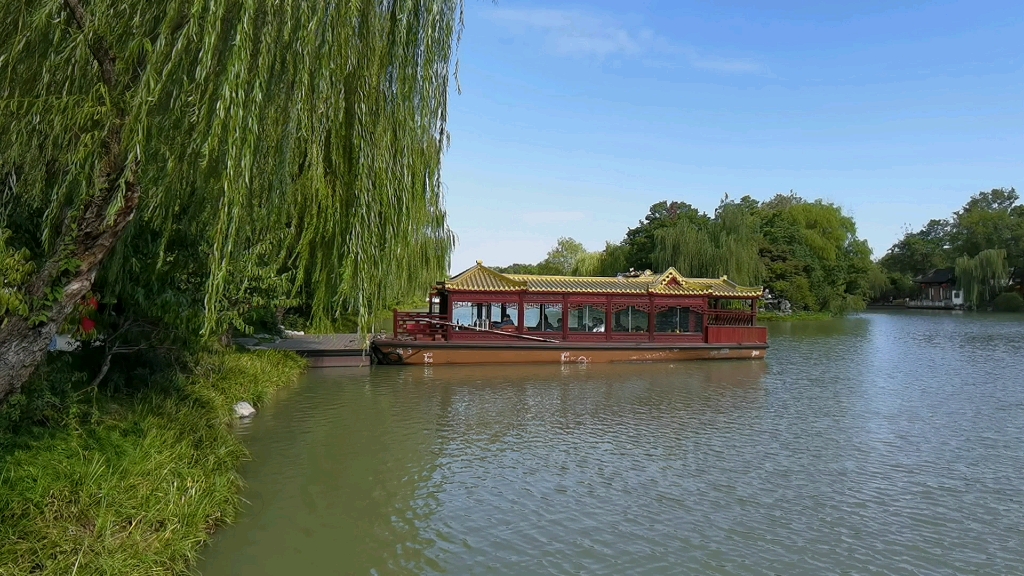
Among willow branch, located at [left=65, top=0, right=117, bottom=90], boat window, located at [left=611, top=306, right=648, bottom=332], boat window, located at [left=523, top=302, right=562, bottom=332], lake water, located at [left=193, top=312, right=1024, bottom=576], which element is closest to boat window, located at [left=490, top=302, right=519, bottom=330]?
boat window, located at [left=523, top=302, right=562, bottom=332]

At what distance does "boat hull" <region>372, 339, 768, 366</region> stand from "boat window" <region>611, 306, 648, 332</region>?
0.64 metres

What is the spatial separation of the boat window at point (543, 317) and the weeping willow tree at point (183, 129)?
10953 mm

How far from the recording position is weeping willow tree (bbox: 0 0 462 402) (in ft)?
11.8

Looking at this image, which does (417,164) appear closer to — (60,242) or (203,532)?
(60,242)

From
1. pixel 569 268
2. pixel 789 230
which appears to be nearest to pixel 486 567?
pixel 789 230

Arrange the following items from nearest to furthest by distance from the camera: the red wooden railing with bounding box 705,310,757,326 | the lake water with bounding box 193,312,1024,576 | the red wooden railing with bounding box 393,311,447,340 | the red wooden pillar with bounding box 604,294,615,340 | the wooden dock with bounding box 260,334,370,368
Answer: the lake water with bounding box 193,312,1024,576 → the wooden dock with bounding box 260,334,370,368 → the red wooden railing with bounding box 393,311,447,340 → the red wooden pillar with bounding box 604,294,615,340 → the red wooden railing with bounding box 705,310,757,326

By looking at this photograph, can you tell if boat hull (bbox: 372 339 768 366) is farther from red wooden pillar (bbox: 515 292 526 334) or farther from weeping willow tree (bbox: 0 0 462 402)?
weeping willow tree (bbox: 0 0 462 402)

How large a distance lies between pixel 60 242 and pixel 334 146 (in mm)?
1872

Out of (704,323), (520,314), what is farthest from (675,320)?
(520,314)

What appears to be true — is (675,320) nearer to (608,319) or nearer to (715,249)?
(608,319)

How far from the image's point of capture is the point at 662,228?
3644 cm

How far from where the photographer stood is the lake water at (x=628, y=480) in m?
4.65

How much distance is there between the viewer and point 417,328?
48.8 ft

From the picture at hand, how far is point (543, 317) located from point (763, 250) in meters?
25.2
